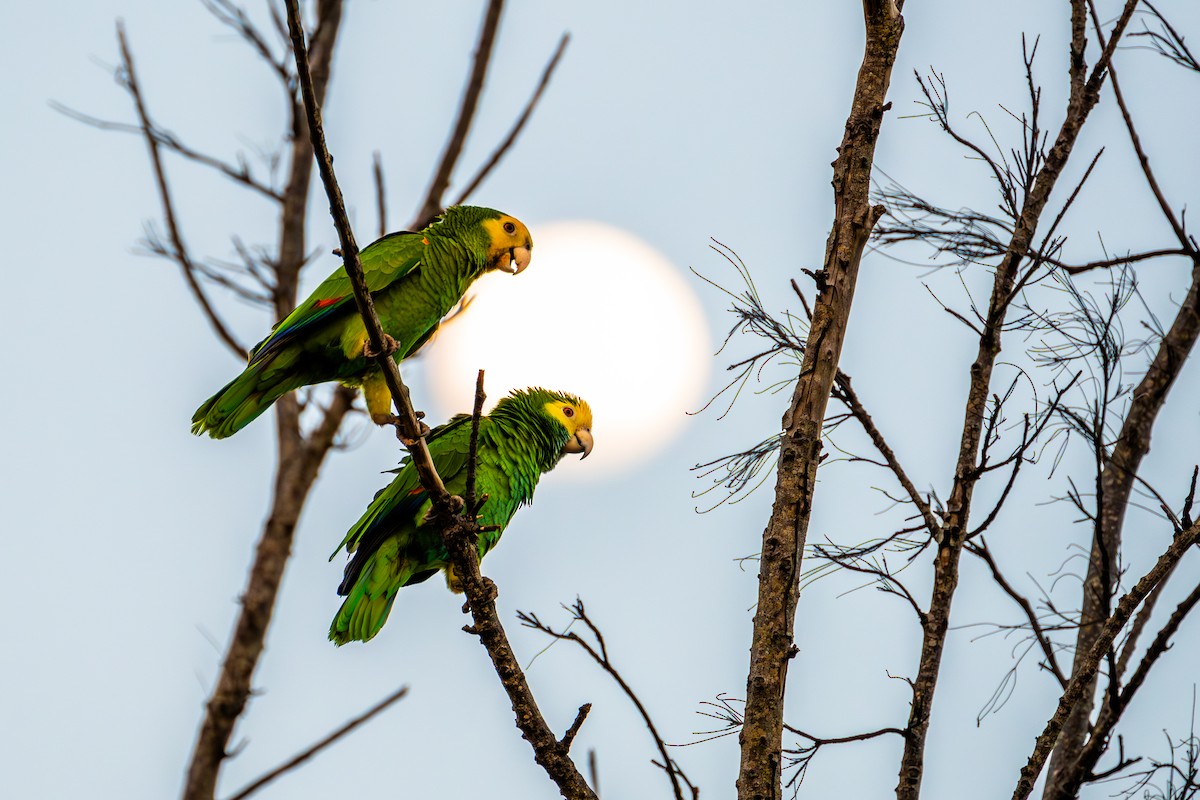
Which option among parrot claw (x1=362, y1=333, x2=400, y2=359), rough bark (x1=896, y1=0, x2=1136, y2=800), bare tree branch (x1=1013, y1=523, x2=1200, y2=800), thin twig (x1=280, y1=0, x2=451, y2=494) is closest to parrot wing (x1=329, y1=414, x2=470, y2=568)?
parrot claw (x1=362, y1=333, x2=400, y2=359)

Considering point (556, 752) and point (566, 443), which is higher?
point (566, 443)

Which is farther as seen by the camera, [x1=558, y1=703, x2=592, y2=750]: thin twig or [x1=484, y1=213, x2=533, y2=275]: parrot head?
[x1=484, y1=213, x2=533, y2=275]: parrot head

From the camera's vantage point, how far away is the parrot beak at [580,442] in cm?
523

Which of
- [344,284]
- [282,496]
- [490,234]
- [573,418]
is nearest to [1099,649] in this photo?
[573,418]

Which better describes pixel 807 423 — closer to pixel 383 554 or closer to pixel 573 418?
pixel 383 554

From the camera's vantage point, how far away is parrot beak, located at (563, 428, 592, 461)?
5230 mm

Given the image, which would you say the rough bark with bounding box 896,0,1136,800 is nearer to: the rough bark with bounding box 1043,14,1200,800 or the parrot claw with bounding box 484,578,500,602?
the rough bark with bounding box 1043,14,1200,800

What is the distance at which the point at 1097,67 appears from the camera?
3.40 meters

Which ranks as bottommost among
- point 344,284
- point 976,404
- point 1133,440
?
point 976,404

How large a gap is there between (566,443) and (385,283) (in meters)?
1.16

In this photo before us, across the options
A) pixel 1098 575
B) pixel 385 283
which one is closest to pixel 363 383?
pixel 385 283

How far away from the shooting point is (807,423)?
281 centimetres

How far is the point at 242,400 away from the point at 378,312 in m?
0.78

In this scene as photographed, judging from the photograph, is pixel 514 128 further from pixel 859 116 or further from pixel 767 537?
pixel 767 537
